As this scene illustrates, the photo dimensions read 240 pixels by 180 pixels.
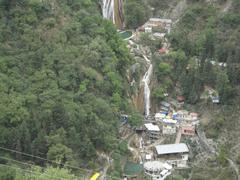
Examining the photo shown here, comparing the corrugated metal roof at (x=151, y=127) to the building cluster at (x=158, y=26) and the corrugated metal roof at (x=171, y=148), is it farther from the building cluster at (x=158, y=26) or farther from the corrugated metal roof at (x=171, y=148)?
the building cluster at (x=158, y=26)

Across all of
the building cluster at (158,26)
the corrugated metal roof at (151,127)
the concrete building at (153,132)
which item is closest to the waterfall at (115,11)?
the building cluster at (158,26)

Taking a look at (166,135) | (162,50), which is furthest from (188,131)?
(162,50)

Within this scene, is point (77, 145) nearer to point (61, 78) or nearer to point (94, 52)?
point (61, 78)

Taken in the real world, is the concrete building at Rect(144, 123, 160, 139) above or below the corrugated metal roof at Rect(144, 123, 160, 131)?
below

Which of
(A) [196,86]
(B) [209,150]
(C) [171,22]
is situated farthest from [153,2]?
(B) [209,150]

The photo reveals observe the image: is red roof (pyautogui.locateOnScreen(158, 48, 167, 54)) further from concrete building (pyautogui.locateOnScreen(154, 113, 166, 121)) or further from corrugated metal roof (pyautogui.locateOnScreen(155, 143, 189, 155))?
corrugated metal roof (pyautogui.locateOnScreen(155, 143, 189, 155))

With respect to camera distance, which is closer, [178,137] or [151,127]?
[178,137]

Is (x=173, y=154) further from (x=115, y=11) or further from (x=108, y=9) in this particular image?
(x=115, y=11)

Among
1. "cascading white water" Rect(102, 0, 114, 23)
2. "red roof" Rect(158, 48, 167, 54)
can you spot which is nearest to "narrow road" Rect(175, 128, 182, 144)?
"red roof" Rect(158, 48, 167, 54)
